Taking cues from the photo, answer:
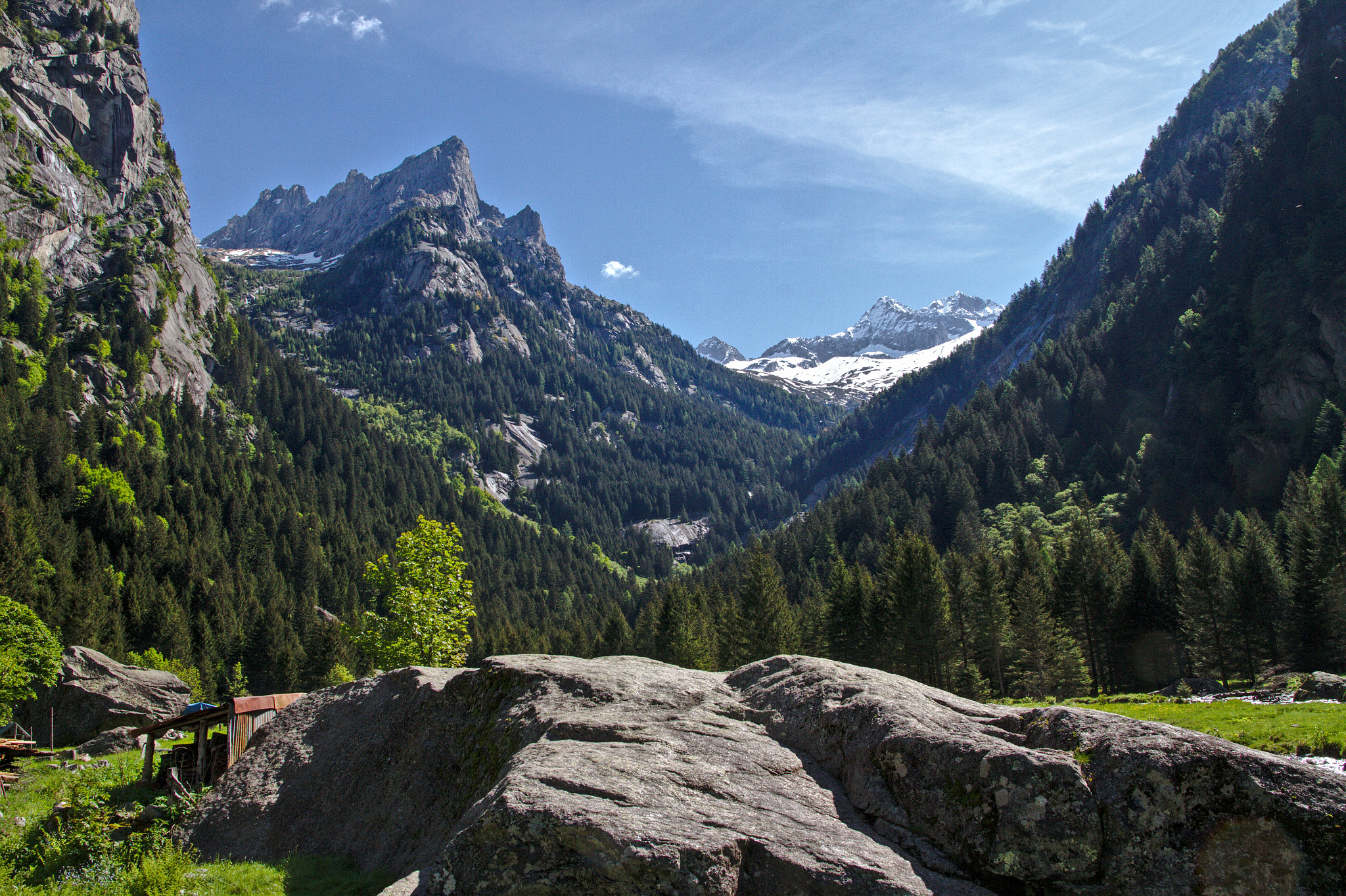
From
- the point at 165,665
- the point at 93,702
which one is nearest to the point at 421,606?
the point at 93,702

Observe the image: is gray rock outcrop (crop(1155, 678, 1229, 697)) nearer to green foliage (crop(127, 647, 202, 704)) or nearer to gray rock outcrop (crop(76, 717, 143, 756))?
gray rock outcrop (crop(76, 717, 143, 756))

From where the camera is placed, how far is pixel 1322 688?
1334 inches

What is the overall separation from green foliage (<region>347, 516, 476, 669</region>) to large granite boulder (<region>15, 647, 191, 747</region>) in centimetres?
1816

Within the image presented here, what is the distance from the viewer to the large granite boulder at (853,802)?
7227 mm

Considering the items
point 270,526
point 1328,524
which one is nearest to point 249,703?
point 1328,524

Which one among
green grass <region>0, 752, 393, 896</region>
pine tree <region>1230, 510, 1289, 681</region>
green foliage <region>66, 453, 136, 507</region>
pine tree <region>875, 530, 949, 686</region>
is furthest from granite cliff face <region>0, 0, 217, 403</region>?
pine tree <region>1230, 510, 1289, 681</region>

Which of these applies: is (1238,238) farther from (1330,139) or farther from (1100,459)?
(1100,459)

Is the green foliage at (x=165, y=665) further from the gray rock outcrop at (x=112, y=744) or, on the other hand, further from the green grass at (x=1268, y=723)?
the green grass at (x=1268, y=723)

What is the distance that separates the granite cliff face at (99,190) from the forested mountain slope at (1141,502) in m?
116

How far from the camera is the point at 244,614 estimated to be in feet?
Result: 332

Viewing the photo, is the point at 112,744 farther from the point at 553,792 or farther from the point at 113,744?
the point at 553,792

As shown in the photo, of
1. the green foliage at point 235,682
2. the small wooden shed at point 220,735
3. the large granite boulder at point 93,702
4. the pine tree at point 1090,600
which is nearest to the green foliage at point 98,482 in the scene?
the green foliage at point 235,682

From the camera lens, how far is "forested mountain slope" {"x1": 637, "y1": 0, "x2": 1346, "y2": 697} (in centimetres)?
5644

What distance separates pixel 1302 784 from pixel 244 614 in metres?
119
